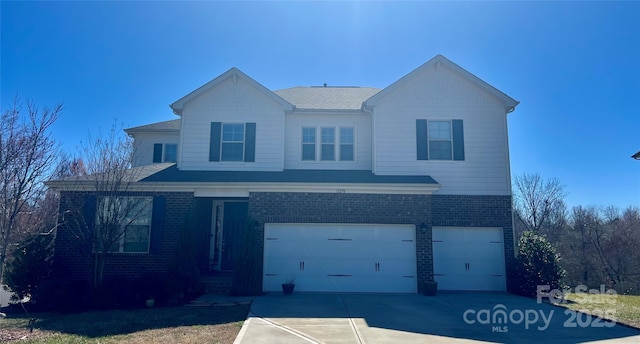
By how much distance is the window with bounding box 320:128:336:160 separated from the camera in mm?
14578

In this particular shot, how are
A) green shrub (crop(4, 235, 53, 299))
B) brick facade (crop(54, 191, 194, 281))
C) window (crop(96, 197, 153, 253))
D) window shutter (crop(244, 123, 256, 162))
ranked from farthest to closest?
window shutter (crop(244, 123, 256, 162)) < brick facade (crop(54, 191, 194, 281)) < window (crop(96, 197, 153, 253)) < green shrub (crop(4, 235, 53, 299))

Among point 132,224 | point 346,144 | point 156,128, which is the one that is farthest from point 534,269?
point 156,128

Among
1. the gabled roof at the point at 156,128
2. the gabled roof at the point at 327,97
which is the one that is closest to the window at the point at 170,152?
the gabled roof at the point at 156,128

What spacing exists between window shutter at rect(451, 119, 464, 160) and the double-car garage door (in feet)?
11.2

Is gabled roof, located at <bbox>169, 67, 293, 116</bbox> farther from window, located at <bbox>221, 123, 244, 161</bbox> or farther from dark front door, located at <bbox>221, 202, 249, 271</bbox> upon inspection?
dark front door, located at <bbox>221, 202, 249, 271</bbox>

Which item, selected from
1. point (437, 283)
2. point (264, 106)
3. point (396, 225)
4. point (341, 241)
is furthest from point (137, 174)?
point (437, 283)

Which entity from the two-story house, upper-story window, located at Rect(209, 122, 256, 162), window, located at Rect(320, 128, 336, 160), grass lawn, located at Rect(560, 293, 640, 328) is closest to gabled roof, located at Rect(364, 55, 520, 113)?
the two-story house

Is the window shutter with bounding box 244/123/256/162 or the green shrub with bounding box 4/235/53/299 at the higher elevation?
the window shutter with bounding box 244/123/256/162

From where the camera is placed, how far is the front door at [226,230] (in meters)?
14.0

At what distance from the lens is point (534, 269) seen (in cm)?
1222

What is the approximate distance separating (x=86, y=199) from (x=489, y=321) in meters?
12.0

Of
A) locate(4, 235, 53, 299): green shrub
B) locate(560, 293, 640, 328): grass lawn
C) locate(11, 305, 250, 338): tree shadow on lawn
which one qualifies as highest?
locate(4, 235, 53, 299): green shrub

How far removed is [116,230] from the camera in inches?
445

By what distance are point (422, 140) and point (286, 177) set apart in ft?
16.8
